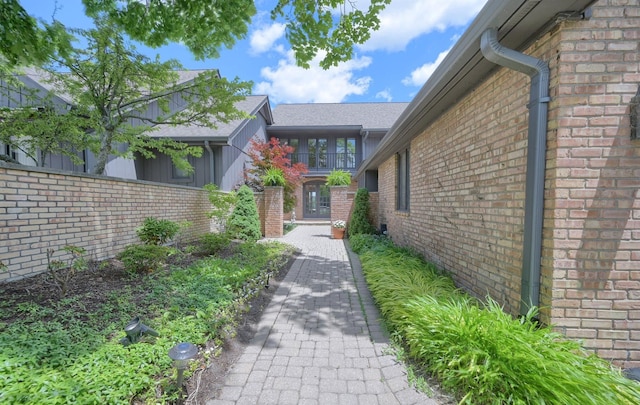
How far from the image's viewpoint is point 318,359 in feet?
8.30

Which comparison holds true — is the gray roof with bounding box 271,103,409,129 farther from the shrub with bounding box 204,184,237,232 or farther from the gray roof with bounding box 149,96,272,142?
the shrub with bounding box 204,184,237,232

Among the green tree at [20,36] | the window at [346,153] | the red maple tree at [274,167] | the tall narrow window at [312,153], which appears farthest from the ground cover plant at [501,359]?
the tall narrow window at [312,153]

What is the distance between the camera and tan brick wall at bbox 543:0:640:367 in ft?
6.81

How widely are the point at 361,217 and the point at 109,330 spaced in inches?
320

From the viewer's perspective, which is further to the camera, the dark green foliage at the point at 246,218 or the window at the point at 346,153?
the window at the point at 346,153

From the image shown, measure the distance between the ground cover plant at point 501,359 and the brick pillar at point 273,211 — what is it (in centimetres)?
854

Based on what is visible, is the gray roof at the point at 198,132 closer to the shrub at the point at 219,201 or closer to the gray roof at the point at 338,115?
the shrub at the point at 219,201

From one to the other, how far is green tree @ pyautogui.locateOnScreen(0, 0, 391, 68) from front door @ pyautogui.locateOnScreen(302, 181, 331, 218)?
570 inches

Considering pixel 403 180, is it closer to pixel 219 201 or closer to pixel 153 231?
pixel 219 201

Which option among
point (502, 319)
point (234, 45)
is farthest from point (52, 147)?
point (502, 319)

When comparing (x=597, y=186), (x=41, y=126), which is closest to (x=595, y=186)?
(x=597, y=186)

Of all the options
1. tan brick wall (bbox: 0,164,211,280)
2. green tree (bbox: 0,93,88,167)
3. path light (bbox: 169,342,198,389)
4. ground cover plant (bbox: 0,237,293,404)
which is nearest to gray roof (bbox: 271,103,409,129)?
green tree (bbox: 0,93,88,167)

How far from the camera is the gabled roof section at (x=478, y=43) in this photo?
2.00 m

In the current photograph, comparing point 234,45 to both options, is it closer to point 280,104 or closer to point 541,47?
point 541,47
